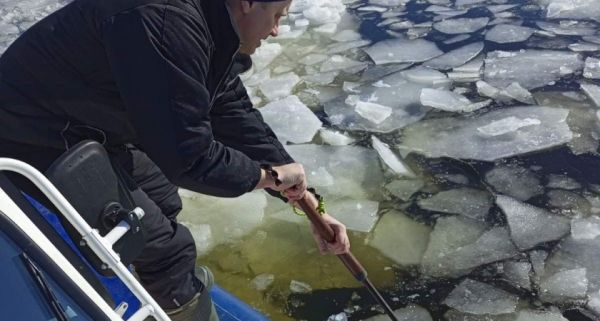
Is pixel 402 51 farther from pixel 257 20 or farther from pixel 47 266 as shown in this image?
pixel 47 266

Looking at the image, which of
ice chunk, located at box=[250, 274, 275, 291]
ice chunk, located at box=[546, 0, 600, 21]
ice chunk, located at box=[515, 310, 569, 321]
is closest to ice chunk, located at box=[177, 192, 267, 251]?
ice chunk, located at box=[250, 274, 275, 291]

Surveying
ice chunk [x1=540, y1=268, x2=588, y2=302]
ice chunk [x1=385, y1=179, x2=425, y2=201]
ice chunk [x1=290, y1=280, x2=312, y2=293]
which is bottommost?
ice chunk [x1=540, y1=268, x2=588, y2=302]

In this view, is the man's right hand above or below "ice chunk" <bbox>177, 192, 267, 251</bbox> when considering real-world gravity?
above

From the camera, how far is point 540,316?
2.29 m

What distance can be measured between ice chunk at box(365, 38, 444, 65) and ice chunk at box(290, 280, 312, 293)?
7.63 ft

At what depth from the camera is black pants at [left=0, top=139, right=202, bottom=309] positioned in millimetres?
1531

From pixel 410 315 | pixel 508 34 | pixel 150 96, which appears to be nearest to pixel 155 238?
pixel 150 96

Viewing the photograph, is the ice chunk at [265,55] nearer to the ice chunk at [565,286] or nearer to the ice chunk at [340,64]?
the ice chunk at [340,64]

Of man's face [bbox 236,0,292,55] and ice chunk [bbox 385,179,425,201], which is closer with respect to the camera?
man's face [bbox 236,0,292,55]

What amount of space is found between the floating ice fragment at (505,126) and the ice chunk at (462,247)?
2.55ft

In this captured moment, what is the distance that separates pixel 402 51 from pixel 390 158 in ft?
4.92

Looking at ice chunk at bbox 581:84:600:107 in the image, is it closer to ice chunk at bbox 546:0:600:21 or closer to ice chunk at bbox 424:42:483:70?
ice chunk at bbox 424:42:483:70

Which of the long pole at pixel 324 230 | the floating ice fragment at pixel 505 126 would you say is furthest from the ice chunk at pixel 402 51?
the long pole at pixel 324 230

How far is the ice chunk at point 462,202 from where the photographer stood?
9.39ft
